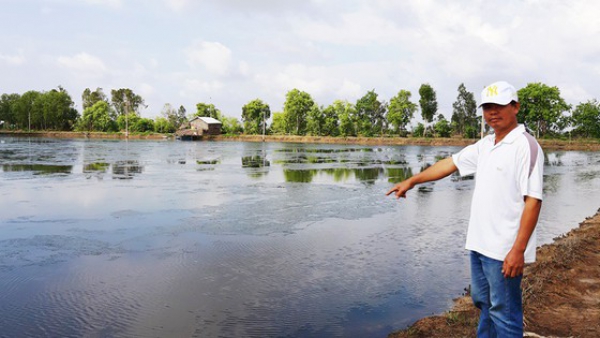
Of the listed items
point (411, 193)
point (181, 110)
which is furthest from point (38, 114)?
point (411, 193)

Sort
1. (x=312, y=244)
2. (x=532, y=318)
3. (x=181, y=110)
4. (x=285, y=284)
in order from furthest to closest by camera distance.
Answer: (x=181, y=110)
(x=312, y=244)
(x=285, y=284)
(x=532, y=318)

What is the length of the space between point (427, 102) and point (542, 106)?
17.8 m

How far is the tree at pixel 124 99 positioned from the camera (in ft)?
427

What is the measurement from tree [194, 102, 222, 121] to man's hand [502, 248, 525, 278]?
108 metres

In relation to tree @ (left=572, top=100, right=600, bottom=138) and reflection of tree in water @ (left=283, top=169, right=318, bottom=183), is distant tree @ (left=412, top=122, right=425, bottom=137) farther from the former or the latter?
reflection of tree in water @ (left=283, top=169, right=318, bottom=183)

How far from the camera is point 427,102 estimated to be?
79.2 metres

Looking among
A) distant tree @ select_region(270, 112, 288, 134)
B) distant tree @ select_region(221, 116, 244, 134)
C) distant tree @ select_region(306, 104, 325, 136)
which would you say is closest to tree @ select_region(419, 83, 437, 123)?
distant tree @ select_region(306, 104, 325, 136)

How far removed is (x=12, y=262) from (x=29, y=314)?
2.28m

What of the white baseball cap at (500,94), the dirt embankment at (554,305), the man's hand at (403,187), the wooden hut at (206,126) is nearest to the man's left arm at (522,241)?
the white baseball cap at (500,94)

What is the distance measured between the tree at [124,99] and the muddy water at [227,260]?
12349 centimetres

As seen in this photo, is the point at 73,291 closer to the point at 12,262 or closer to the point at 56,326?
the point at 56,326

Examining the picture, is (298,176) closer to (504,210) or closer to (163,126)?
(504,210)

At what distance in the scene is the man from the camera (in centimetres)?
263

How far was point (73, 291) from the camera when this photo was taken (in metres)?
5.94
